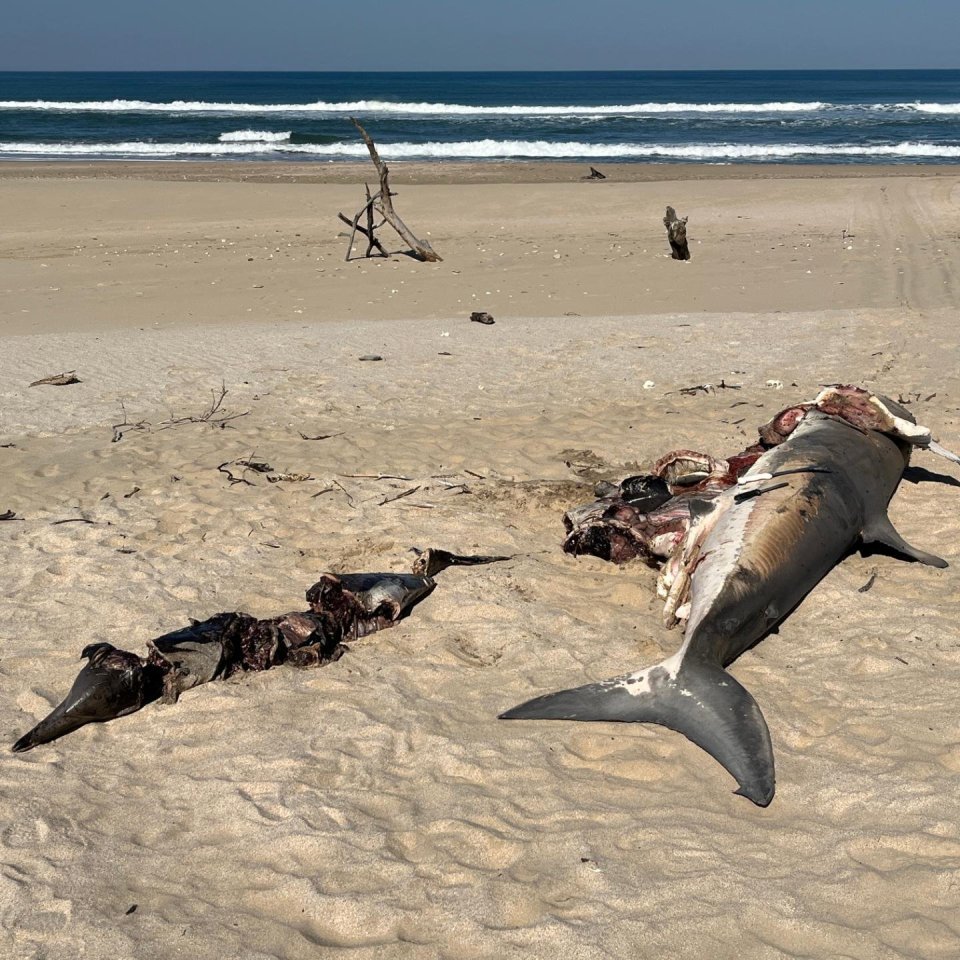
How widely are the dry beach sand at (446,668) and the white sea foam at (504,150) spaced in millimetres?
26119

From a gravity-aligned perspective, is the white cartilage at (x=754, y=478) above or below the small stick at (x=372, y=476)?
above

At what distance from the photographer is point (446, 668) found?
16.3 feet

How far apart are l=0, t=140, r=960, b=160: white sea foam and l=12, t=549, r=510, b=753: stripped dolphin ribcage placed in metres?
33.3

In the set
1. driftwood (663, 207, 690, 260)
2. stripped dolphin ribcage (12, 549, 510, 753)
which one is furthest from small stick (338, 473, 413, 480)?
driftwood (663, 207, 690, 260)

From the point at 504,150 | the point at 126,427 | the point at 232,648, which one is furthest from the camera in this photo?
the point at 504,150

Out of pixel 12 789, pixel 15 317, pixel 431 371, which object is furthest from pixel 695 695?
pixel 15 317

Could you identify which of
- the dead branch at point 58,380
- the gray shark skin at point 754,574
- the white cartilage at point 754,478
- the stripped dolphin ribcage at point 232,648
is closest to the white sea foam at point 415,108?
the dead branch at point 58,380

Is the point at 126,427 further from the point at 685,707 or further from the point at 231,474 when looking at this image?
the point at 685,707

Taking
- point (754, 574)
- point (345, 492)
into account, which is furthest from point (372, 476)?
point (754, 574)

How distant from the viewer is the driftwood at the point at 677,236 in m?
15.8

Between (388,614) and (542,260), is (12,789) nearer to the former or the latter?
(388,614)

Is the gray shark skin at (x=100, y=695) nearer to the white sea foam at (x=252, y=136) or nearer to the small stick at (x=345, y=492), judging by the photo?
the small stick at (x=345, y=492)

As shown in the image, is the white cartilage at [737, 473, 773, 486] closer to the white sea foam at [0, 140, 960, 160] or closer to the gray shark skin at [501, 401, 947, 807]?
the gray shark skin at [501, 401, 947, 807]

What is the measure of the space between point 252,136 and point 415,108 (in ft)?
77.9
